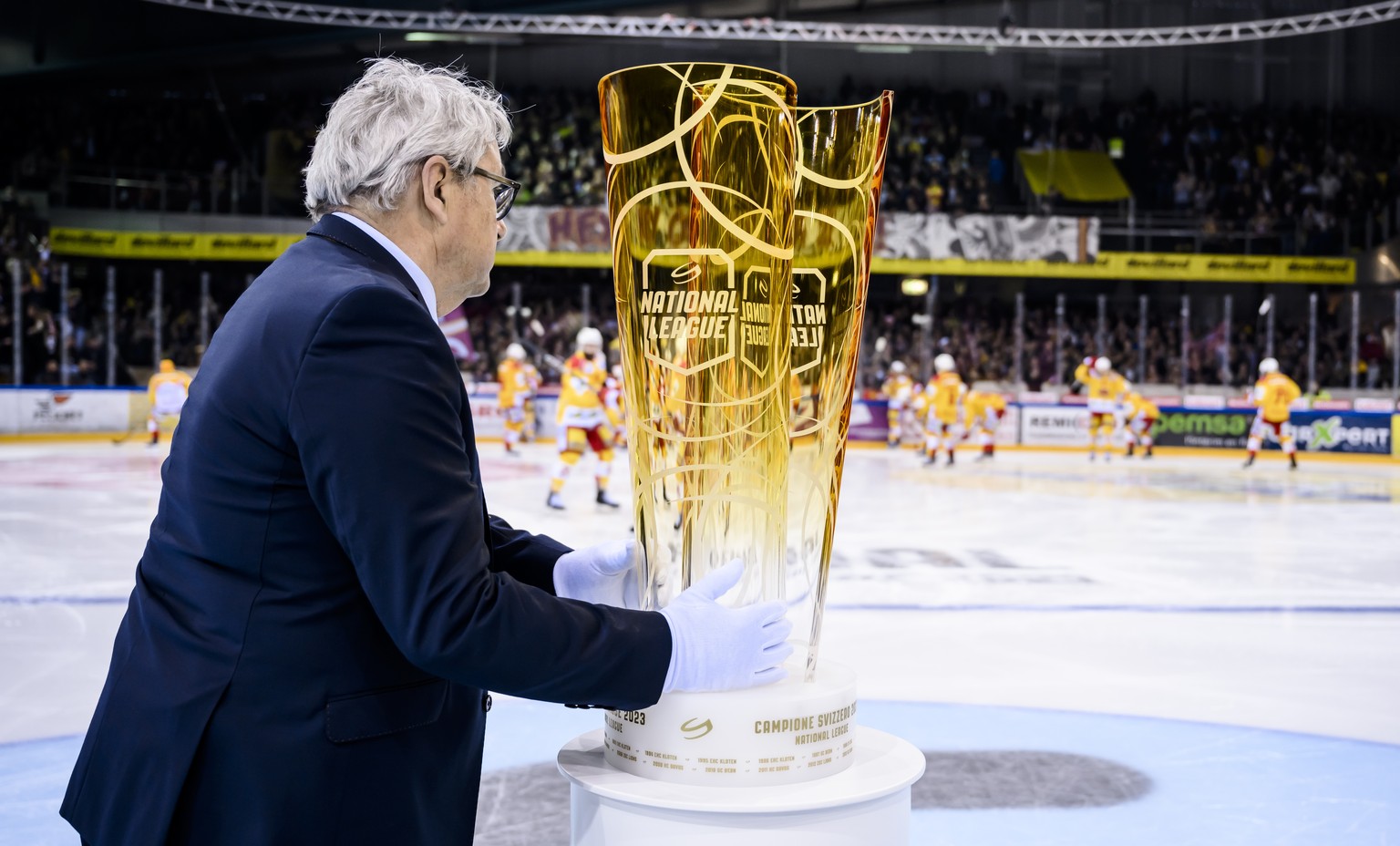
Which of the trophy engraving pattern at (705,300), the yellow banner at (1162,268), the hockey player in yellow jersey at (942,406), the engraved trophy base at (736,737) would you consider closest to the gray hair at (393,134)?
the trophy engraving pattern at (705,300)

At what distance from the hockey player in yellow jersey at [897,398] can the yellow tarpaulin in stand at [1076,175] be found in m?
6.48

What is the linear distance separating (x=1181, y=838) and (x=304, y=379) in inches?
84.8

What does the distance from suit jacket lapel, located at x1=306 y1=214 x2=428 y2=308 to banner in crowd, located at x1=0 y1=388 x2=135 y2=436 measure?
16.7 meters

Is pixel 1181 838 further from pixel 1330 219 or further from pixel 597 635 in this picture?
pixel 1330 219

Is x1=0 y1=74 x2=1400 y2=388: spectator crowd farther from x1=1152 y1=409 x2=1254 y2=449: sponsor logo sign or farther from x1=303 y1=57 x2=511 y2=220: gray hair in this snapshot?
x1=303 y1=57 x2=511 y2=220: gray hair

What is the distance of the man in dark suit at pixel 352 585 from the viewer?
1.12 m

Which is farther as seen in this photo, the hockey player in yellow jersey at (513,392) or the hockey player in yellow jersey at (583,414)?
the hockey player in yellow jersey at (513,392)

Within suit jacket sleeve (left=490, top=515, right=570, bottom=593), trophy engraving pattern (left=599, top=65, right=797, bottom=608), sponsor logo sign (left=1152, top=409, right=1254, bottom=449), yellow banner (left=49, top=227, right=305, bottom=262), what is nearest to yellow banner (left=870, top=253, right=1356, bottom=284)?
sponsor logo sign (left=1152, top=409, right=1254, bottom=449)

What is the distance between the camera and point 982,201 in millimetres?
21156

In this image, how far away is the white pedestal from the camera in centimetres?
130

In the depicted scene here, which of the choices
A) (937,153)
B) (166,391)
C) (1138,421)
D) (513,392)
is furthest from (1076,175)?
(166,391)

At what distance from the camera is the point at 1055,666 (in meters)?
4.10

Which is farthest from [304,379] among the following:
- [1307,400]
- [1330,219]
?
[1330,219]

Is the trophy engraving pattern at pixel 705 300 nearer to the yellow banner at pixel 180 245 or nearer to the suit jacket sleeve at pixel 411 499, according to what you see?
the suit jacket sleeve at pixel 411 499
